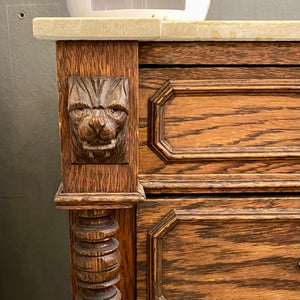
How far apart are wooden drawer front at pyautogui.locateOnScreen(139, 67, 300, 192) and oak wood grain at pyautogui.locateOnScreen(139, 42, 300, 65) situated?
0.01 m

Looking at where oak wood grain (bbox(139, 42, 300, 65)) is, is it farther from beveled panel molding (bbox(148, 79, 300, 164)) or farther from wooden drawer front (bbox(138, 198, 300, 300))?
wooden drawer front (bbox(138, 198, 300, 300))

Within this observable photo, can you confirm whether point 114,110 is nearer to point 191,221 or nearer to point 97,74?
point 97,74

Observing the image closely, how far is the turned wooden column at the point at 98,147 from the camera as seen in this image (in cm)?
40

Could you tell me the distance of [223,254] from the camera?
1.55 feet

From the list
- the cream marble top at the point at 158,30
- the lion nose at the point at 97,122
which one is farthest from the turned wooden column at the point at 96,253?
the cream marble top at the point at 158,30

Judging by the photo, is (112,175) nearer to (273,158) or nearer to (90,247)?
(90,247)

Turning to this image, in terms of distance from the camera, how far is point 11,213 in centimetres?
90

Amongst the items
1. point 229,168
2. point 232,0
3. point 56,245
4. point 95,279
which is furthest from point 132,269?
point 232,0

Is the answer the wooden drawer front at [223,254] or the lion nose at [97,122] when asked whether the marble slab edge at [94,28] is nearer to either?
the lion nose at [97,122]

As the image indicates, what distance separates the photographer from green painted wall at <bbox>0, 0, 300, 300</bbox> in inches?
32.9

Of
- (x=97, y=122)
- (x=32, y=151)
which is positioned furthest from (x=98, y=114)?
(x=32, y=151)

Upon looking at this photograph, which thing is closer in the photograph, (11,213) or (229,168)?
(229,168)

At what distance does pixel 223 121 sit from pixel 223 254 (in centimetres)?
18

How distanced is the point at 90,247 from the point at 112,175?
97 mm
